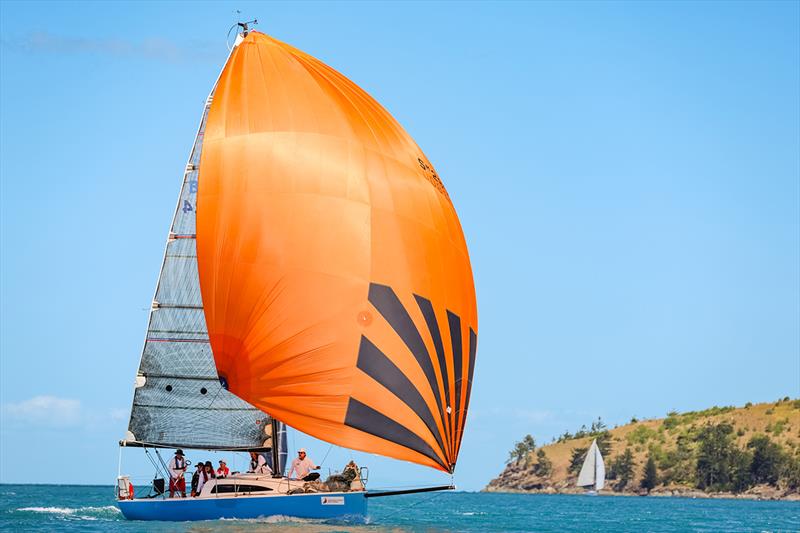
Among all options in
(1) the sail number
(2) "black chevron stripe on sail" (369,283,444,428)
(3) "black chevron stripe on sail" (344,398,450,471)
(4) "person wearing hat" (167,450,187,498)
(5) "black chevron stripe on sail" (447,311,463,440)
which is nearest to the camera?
(3) "black chevron stripe on sail" (344,398,450,471)

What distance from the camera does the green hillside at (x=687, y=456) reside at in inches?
4237

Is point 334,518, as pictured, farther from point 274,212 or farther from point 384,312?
point 274,212

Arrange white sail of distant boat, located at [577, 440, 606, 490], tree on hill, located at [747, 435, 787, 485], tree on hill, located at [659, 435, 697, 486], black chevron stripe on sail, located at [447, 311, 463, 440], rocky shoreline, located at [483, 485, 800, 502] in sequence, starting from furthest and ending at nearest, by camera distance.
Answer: tree on hill, located at [659, 435, 697, 486], white sail of distant boat, located at [577, 440, 606, 490], tree on hill, located at [747, 435, 787, 485], rocky shoreline, located at [483, 485, 800, 502], black chevron stripe on sail, located at [447, 311, 463, 440]

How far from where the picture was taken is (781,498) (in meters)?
103

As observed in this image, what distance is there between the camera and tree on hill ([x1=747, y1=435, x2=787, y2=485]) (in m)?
106

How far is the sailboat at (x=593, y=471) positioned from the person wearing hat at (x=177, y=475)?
78.2 m

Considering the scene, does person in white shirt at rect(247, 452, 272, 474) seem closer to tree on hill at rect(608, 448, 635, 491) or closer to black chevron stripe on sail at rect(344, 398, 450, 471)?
black chevron stripe on sail at rect(344, 398, 450, 471)

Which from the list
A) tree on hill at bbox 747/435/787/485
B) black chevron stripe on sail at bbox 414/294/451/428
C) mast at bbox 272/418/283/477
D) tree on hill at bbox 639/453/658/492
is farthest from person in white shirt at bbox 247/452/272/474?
tree on hill at bbox 639/453/658/492

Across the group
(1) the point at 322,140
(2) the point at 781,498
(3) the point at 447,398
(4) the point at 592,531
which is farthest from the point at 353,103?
(2) the point at 781,498

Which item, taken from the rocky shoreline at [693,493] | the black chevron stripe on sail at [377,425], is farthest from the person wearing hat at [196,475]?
the rocky shoreline at [693,493]

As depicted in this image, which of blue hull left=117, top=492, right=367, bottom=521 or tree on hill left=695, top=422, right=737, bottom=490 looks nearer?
blue hull left=117, top=492, right=367, bottom=521

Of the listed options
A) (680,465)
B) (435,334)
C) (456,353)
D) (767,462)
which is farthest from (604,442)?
(435,334)

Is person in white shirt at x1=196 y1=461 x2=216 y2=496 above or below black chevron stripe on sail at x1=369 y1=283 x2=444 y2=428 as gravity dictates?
below

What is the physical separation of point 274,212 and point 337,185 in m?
1.93
